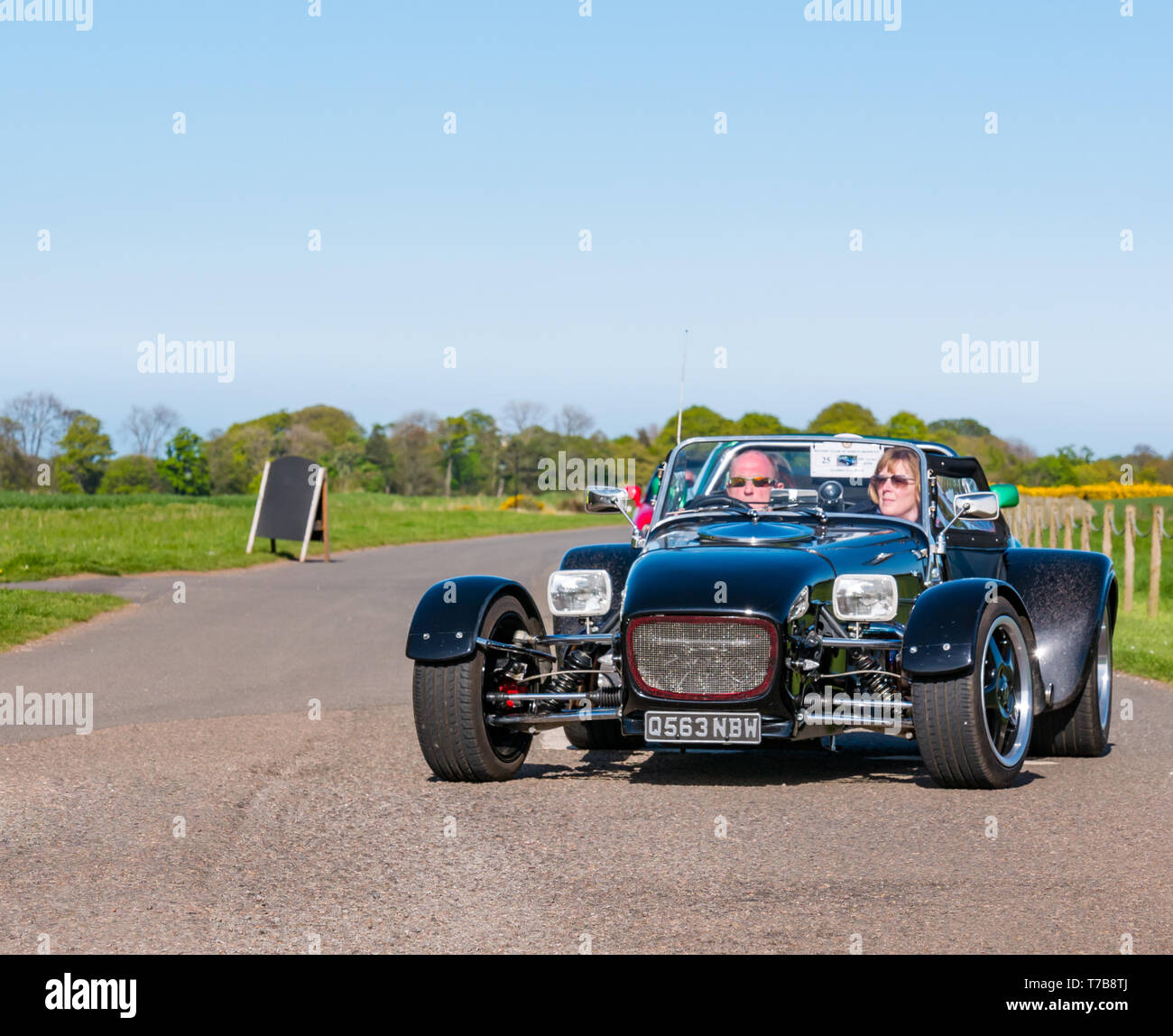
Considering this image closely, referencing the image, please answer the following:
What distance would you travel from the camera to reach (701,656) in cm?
723

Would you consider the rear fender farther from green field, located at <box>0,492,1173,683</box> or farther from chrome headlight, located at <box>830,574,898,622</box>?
green field, located at <box>0,492,1173,683</box>

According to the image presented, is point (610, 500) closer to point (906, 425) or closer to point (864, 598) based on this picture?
point (864, 598)

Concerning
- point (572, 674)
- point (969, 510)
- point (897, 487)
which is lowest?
point (572, 674)

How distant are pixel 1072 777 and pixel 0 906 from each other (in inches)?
217

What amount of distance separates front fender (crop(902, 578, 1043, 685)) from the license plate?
2.59 feet

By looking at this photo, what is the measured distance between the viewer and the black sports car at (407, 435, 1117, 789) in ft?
23.5

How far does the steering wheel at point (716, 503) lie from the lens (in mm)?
8602

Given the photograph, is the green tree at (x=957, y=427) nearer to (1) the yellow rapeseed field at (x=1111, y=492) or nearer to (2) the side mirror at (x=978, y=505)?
(1) the yellow rapeseed field at (x=1111, y=492)

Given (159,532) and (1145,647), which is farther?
(159,532)

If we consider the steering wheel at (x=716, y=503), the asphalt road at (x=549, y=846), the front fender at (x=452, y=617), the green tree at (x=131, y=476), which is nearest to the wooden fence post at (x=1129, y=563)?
the asphalt road at (x=549, y=846)

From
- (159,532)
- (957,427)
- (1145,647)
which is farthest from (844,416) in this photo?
(1145,647)

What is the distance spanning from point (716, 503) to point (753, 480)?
11.9 inches

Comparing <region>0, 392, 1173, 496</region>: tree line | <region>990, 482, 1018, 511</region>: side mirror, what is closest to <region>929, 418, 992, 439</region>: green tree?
<region>0, 392, 1173, 496</region>: tree line
